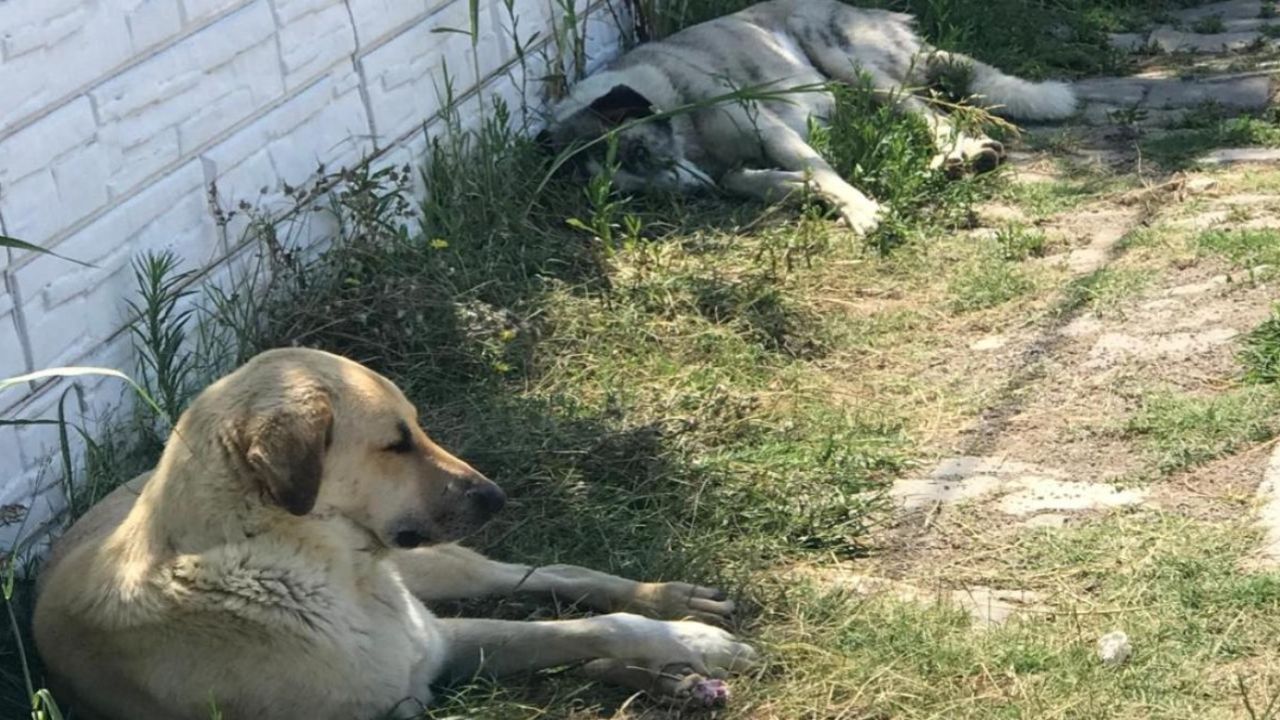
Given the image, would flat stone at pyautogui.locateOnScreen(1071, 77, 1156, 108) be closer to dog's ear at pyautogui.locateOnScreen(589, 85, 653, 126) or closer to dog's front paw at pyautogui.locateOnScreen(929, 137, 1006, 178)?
dog's front paw at pyautogui.locateOnScreen(929, 137, 1006, 178)

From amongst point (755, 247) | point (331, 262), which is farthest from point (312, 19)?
point (755, 247)

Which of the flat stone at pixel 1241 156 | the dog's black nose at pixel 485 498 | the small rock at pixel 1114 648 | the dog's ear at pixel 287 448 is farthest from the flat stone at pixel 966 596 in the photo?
the flat stone at pixel 1241 156

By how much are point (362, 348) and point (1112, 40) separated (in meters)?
4.82

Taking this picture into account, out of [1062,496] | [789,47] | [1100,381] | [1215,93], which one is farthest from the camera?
[789,47]

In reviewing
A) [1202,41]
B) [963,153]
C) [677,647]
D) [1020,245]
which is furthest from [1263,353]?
[1202,41]

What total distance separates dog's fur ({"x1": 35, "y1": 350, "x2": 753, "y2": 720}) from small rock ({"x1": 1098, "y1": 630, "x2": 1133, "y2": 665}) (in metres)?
0.79

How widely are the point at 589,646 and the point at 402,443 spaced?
25.7 inches

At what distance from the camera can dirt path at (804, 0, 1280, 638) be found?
430cm

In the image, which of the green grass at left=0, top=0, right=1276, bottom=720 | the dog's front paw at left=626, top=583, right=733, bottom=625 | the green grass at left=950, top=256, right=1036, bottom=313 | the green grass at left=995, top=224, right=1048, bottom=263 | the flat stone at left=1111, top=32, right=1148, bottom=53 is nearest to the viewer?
the green grass at left=0, top=0, right=1276, bottom=720

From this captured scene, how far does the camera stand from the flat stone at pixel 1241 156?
680 centimetres

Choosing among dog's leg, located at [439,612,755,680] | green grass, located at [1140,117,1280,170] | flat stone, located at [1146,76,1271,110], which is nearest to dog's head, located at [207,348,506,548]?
dog's leg, located at [439,612,755,680]

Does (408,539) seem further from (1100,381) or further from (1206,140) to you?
(1206,140)

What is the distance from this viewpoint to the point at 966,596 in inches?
162

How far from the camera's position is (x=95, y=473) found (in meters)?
4.73
